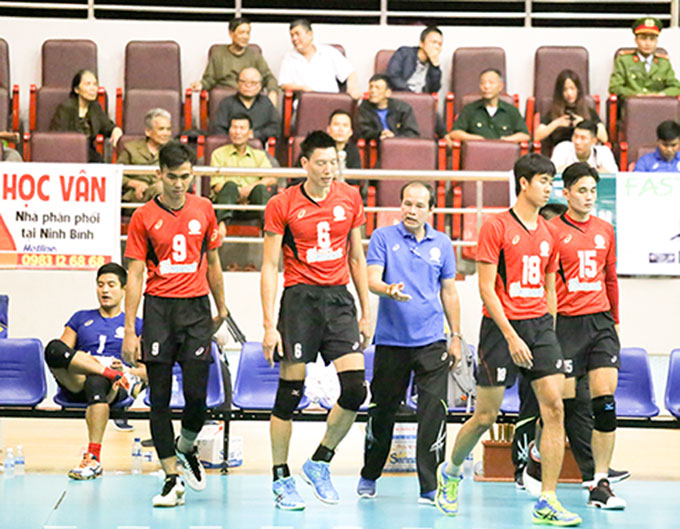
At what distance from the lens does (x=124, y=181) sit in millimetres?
9492

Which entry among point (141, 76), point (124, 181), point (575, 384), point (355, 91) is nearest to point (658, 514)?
point (575, 384)

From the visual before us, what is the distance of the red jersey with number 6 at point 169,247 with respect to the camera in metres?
5.95

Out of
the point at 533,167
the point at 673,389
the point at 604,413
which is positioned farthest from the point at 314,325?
the point at 673,389

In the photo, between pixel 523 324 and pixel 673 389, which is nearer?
pixel 523 324

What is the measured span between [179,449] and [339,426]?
0.88m

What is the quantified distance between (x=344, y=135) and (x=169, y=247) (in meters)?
3.87

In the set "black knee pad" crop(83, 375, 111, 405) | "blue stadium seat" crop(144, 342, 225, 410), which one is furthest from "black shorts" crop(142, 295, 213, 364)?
"blue stadium seat" crop(144, 342, 225, 410)

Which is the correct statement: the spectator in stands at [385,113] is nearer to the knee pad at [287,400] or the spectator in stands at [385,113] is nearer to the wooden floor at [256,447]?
the wooden floor at [256,447]

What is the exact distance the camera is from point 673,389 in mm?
7301

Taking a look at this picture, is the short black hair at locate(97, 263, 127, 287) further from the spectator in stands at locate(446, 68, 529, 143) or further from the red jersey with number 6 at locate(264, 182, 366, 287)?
the spectator in stands at locate(446, 68, 529, 143)

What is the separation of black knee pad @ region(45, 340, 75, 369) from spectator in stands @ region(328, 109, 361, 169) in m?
3.33

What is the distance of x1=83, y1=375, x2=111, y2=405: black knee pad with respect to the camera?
22.5 ft

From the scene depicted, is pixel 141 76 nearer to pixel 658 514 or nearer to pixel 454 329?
pixel 454 329

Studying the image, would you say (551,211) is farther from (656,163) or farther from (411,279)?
(656,163)
